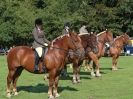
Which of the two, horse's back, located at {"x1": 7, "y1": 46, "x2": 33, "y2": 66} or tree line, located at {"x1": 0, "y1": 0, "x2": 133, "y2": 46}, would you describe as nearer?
horse's back, located at {"x1": 7, "y1": 46, "x2": 33, "y2": 66}

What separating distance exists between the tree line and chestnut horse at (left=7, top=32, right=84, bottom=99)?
4383 centimetres

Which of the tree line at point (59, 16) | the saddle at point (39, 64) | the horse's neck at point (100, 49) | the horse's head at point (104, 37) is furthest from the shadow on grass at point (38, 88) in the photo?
the tree line at point (59, 16)

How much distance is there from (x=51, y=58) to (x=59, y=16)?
4687 centimetres

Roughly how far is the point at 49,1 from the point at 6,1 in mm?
6624

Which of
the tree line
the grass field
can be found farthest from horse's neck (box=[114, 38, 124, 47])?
the tree line

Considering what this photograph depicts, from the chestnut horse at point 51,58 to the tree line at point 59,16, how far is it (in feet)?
144

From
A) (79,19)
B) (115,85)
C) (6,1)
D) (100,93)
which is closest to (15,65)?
(100,93)

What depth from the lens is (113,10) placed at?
64625 mm

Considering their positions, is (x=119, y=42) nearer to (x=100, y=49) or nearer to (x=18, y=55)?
(x=100, y=49)

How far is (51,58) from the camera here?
50.8 feet

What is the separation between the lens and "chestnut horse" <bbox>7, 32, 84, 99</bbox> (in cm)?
1548

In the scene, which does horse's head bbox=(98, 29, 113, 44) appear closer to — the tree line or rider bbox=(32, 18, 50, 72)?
rider bbox=(32, 18, 50, 72)

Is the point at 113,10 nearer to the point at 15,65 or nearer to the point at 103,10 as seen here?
the point at 103,10

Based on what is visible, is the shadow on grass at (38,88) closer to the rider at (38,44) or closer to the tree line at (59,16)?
the rider at (38,44)
